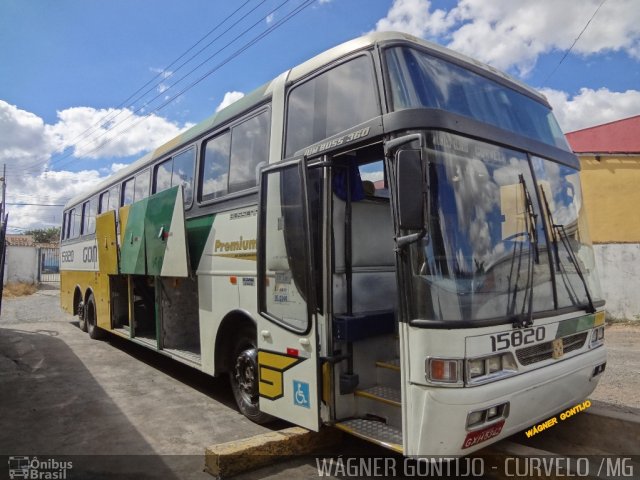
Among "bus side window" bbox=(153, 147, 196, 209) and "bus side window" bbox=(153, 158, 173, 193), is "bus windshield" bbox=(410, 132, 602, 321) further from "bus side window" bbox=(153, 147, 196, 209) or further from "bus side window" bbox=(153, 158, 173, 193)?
"bus side window" bbox=(153, 158, 173, 193)

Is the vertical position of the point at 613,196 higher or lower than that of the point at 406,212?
higher

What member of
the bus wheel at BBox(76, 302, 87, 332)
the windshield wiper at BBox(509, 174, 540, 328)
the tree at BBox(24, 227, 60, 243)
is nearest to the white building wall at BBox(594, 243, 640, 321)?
the windshield wiper at BBox(509, 174, 540, 328)

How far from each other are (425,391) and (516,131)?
232 cm

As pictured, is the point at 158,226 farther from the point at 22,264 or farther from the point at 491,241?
Answer: the point at 22,264

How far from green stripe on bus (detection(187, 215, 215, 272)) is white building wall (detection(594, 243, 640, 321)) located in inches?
421

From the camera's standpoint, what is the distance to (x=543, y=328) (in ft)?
11.5

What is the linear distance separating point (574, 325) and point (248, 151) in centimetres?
346

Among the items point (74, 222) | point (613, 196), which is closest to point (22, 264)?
point (74, 222)

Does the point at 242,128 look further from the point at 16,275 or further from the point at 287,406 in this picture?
the point at 16,275

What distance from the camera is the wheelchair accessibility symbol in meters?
3.88

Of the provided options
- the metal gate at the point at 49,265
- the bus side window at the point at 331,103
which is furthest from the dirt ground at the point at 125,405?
the metal gate at the point at 49,265

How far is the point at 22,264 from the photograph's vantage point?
2881cm

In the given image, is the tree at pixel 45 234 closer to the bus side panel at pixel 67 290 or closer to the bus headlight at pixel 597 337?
the bus side panel at pixel 67 290

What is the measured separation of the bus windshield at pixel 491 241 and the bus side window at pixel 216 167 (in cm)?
296
